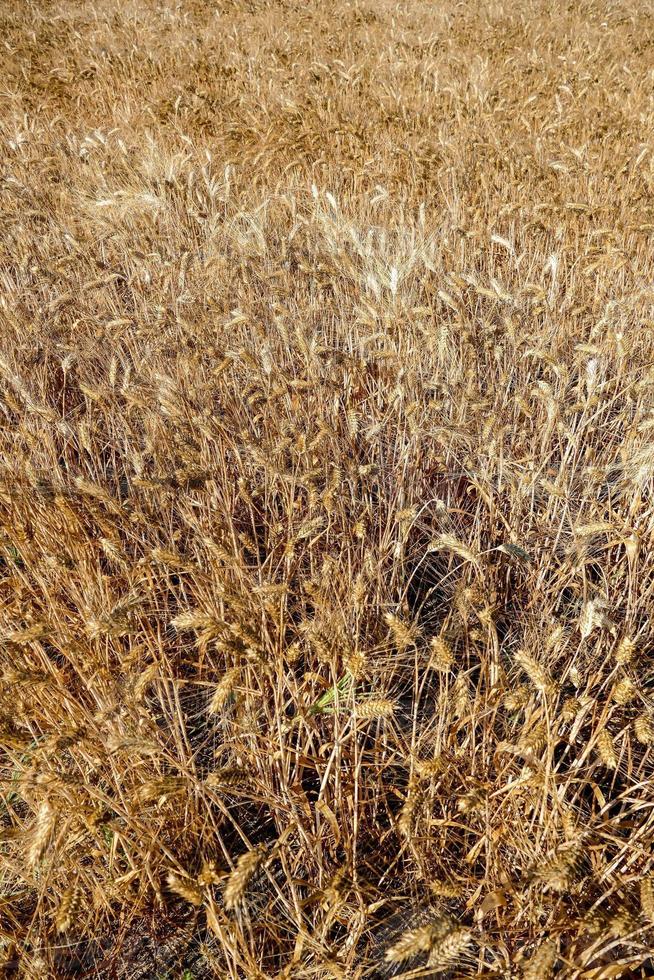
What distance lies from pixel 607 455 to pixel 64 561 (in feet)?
5.79

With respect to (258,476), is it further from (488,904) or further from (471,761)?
(488,904)

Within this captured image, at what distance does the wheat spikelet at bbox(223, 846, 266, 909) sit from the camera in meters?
0.90

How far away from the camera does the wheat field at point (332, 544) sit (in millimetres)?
1211

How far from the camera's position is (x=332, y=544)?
1.90 m

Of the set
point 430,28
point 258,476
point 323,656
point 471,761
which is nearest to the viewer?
point 323,656

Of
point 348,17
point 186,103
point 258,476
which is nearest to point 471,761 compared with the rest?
point 258,476

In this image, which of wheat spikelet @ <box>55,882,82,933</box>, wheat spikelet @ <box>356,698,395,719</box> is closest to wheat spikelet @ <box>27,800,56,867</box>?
wheat spikelet @ <box>55,882,82,933</box>

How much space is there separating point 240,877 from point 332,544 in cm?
107

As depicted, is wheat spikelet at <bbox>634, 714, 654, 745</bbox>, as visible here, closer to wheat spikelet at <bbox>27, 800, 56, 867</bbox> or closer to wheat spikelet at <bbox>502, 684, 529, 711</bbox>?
wheat spikelet at <bbox>502, 684, 529, 711</bbox>

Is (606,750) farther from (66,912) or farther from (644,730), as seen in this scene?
(66,912)

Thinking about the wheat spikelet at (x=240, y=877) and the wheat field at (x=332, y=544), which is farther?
the wheat field at (x=332, y=544)

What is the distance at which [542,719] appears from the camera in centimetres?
125

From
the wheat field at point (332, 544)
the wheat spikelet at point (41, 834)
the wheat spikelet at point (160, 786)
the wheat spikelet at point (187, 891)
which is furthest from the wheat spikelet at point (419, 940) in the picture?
the wheat spikelet at point (41, 834)

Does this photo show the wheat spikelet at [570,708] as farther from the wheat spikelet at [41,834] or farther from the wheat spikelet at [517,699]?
the wheat spikelet at [41,834]
